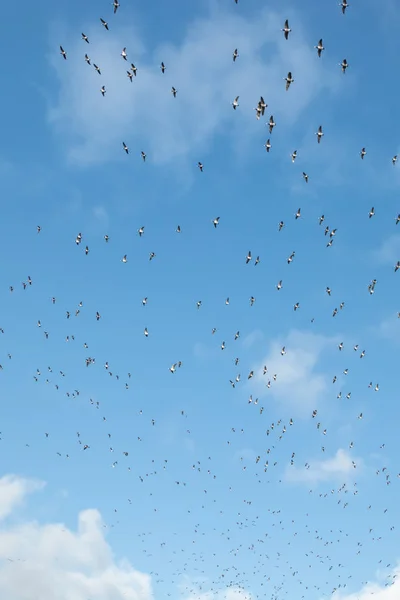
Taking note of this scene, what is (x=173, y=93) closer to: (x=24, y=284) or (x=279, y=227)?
(x=279, y=227)

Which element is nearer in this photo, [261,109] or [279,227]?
[261,109]

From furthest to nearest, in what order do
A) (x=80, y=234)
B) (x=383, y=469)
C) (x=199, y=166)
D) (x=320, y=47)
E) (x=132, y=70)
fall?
(x=383, y=469), (x=80, y=234), (x=199, y=166), (x=132, y=70), (x=320, y=47)

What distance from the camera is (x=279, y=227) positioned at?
82.7m

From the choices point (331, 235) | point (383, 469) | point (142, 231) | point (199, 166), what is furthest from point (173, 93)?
point (383, 469)

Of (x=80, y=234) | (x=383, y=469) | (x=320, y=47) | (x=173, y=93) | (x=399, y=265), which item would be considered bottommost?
(x=383, y=469)

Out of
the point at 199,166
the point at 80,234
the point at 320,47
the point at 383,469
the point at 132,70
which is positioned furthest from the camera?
the point at 383,469

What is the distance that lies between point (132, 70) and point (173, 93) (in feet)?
17.3

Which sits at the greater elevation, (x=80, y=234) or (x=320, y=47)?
(x=80, y=234)

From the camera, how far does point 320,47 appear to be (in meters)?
60.9

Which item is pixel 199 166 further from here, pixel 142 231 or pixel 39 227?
pixel 39 227

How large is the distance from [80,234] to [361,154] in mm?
40652

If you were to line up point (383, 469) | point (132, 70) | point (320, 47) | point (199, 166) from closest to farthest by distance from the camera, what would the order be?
1. point (320, 47)
2. point (132, 70)
3. point (199, 166)
4. point (383, 469)

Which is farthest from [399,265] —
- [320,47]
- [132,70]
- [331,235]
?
[132,70]

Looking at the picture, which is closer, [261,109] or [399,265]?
[261,109]
